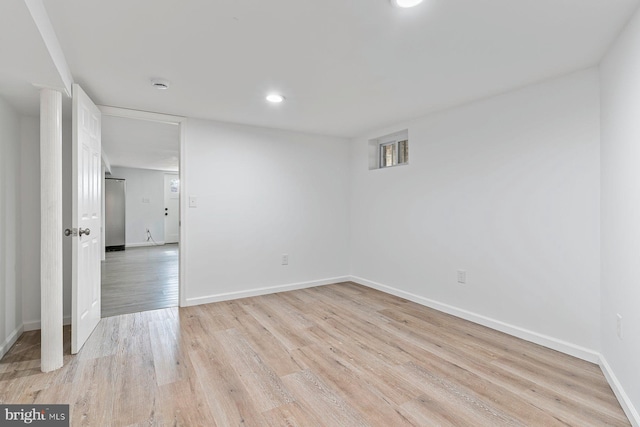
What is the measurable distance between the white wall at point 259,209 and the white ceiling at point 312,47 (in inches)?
36.2

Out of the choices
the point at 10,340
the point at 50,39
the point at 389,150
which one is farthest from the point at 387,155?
the point at 10,340

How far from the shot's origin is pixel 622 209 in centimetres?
177

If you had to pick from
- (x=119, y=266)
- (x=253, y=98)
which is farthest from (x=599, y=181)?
(x=119, y=266)

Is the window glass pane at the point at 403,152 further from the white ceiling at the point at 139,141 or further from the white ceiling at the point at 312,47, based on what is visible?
the white ceiling at the point at 139,141

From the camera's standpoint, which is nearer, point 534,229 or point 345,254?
point 534,229

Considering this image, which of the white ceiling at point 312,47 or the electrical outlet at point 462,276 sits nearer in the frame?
the white ceiling at point 312,47

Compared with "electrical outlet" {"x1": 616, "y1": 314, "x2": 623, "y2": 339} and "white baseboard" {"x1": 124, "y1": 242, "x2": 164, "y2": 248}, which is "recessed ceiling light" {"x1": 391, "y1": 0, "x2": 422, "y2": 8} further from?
"white baseboard" {"x1": 124, "y1": 242, "x2": 164, "y2": 248}

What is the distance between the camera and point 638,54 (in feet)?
5.14

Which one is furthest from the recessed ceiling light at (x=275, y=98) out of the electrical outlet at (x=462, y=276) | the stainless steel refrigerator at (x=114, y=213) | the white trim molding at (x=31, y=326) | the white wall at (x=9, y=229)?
the stainless steel refrigerator at (x=114, y=213)

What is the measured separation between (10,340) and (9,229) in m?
0.86

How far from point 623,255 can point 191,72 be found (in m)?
2.92

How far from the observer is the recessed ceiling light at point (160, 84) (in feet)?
8.08

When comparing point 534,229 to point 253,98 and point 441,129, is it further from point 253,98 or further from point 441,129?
point 253,98

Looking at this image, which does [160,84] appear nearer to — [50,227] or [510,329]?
[50,227]
